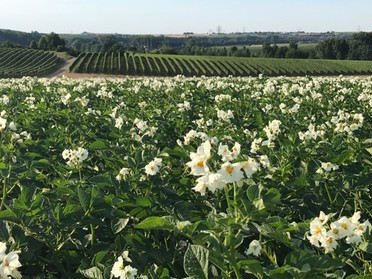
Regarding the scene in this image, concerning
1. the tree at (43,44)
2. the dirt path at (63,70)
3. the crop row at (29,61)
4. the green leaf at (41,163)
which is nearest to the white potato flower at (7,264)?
the green leaf at (41,163)

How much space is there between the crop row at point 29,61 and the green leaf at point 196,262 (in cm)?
6225

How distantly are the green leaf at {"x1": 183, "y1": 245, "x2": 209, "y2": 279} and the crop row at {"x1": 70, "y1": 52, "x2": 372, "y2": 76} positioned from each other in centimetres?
5426

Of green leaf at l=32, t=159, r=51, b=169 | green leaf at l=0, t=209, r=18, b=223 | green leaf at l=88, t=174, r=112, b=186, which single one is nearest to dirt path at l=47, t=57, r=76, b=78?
green leaf at l=32, t=159, r=51, b=169

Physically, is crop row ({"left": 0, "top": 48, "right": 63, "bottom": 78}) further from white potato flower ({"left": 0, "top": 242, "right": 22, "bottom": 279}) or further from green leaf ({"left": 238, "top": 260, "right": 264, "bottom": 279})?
green leaf ({"left": 238, "top": 260, "right": 264, "bottom": 279})

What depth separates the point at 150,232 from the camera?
8.38 feet

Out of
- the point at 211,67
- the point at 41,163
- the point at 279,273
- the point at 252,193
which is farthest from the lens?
the point at 211,67

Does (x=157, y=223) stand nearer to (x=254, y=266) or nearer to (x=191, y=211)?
(x=254, y=266)

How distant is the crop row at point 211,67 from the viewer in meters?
57.8

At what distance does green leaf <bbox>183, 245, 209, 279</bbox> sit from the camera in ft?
5.82

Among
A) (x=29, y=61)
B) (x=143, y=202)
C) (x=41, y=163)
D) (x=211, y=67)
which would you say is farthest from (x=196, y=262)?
(x=29, y=61)

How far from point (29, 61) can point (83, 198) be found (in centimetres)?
7913

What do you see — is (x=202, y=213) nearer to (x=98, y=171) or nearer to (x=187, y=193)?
(x=187, y=193)

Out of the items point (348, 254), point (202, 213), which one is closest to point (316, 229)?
point (348, 254)

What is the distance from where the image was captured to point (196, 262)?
5.91 feet
